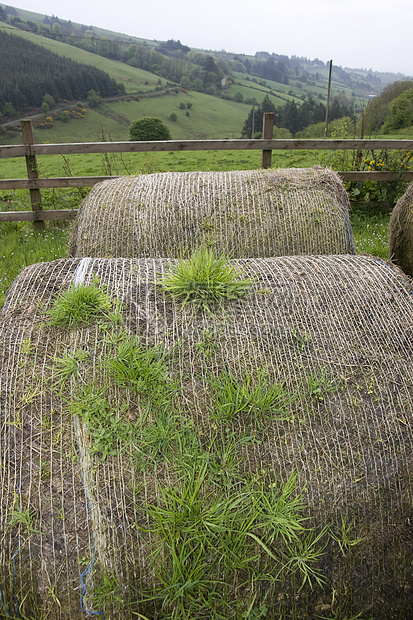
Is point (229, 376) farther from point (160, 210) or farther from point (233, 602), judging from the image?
point (160, 210)

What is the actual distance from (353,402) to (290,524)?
0.73 metres

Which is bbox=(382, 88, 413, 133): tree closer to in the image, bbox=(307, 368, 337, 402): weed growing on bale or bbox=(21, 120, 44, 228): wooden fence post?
bbox=(21, 120, 44, 228): wooden fence post

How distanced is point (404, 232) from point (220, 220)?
252 cm

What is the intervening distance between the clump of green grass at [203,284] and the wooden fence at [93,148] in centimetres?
630

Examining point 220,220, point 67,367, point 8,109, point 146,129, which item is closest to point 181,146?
point 220,220

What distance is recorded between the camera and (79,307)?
7.93 feet

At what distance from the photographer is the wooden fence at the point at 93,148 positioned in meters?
8.28

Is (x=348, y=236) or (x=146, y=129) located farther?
(x=146, y=129)

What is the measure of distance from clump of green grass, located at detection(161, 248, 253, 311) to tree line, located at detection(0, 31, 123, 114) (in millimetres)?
79636

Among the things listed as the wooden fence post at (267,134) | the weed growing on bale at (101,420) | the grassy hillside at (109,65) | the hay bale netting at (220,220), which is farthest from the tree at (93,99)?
the weed growing on bale at (101,420)

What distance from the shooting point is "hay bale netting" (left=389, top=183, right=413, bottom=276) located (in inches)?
215

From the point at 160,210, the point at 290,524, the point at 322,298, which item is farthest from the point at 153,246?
the point at 290,524

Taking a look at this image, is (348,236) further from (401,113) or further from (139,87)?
(139,87)

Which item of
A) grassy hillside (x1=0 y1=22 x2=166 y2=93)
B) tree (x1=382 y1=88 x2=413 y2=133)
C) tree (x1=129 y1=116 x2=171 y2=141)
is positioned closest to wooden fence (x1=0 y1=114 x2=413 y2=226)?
tree (x1=382 y1=88 x2=413 y2=133)
